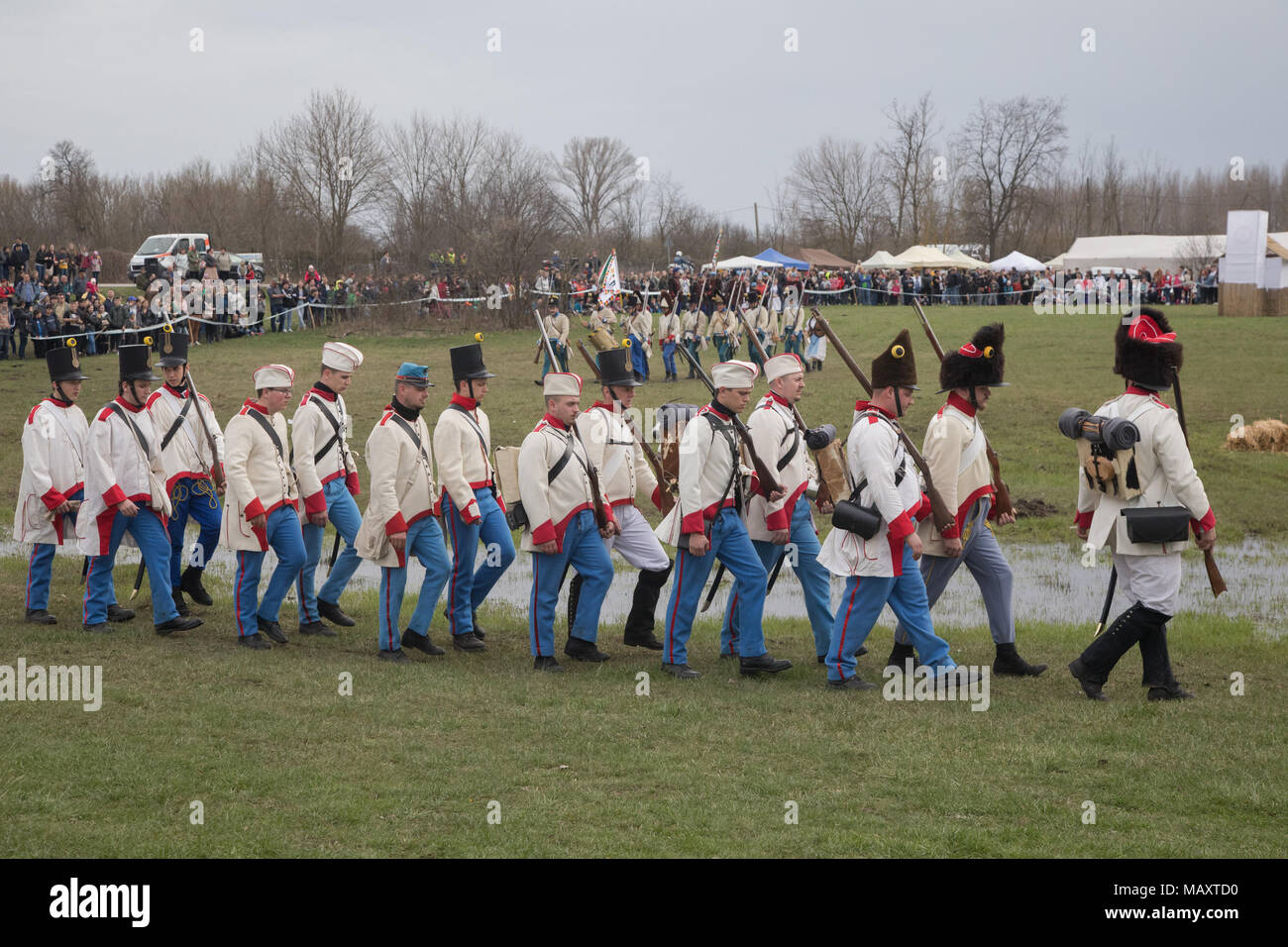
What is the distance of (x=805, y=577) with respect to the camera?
8.37 meters

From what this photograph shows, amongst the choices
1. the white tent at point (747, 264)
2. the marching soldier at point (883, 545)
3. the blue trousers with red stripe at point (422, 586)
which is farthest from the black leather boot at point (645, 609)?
the white tent at point (747, 264)

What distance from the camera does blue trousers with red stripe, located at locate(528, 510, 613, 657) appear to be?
8.20 meters

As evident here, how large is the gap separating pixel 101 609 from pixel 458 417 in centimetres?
282

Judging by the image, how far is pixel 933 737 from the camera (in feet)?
21.5

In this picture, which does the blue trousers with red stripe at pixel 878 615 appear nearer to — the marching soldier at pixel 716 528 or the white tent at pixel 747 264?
the marching soldier at pixel 716 528

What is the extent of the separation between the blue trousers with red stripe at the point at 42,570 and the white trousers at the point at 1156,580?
6.77 metres

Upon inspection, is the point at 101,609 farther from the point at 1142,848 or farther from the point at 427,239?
the point at 427,239

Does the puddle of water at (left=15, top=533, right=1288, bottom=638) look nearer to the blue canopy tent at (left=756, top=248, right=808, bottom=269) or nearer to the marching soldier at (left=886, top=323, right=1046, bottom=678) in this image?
the marching soldier at (left=886, top=323, right=1046, bottom=678)

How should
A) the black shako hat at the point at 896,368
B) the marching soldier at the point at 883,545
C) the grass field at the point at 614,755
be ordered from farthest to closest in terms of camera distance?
the black shako hat at the point at 896,368 < the marching soldier at the point at 883,545 < the grass field at the point at 614,755

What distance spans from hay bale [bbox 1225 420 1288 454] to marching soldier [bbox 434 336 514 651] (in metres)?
12.1

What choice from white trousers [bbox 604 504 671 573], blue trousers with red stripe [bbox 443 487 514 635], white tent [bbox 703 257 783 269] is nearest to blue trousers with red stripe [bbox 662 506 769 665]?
white trousers [bbox 604 504 671 573]

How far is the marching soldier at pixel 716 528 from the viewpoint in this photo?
796 cm

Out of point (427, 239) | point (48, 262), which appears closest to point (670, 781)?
point (48, 262)

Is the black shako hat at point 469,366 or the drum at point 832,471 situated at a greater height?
the black shako hat at point 469,366
